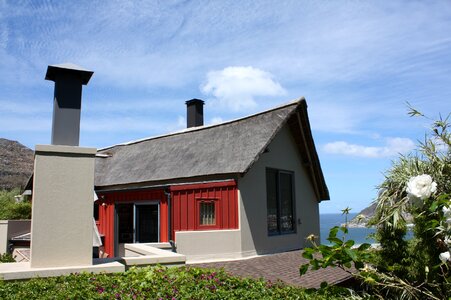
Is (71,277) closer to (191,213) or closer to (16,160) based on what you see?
(191,213)

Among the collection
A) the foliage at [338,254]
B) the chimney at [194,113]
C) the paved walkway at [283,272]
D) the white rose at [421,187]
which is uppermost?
the chimney at [194,113]

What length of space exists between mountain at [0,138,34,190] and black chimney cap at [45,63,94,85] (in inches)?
1469

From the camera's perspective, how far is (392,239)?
8547mm

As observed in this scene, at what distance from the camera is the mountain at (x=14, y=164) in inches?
1731

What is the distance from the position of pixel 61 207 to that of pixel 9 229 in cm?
1057

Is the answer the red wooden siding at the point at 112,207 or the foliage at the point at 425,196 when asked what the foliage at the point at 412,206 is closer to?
the foliage at the point at 425,196

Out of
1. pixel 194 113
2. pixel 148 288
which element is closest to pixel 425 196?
pixel 148 288

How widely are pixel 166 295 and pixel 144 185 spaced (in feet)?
36.7

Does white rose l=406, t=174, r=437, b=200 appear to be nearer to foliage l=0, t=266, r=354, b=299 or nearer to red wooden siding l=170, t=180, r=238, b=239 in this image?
foliage l=0, t=266, r=354, b=299

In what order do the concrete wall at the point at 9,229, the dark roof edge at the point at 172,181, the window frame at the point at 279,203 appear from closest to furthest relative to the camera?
the dark roof edge at the point at 172,181
the window frame at the point at 279,203
the concrete wall at the point at 9,229

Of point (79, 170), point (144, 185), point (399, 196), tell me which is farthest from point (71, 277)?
point (144, 185)

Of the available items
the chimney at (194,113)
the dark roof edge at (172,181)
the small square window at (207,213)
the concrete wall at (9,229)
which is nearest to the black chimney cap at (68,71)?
the dark roof edge at (172,181)

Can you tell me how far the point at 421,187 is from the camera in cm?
251

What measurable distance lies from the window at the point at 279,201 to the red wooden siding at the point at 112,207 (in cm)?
382
